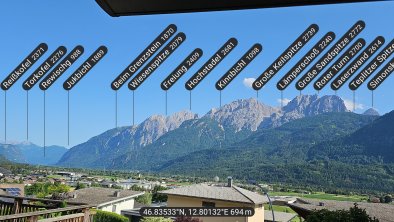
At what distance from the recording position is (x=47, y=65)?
6.30 meters

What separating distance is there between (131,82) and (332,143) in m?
146

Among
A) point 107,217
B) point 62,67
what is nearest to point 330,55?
point 62,67

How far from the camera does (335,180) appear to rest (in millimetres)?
106688

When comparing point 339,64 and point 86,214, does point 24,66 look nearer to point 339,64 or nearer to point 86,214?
point 86,214

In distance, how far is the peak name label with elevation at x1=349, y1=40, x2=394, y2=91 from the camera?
4.96 metres

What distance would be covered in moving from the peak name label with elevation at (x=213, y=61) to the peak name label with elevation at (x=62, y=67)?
1.92 m

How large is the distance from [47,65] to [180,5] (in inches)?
176

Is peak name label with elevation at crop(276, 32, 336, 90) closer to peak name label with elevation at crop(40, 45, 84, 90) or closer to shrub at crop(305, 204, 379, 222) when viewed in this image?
peak name label with elevation at crop(40, 45, 84, 90)

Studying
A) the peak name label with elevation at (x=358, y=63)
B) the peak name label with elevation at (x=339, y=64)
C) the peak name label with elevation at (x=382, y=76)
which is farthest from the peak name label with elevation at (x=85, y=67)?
the peak name label with elevation at (x=382, y=76)

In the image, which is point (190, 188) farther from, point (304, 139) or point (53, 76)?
point (304, 139)

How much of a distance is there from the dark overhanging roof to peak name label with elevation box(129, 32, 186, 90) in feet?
9.81

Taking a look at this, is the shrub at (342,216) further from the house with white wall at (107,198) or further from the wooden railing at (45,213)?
the house with white wall at (107,198)

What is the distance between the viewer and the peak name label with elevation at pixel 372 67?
4.96m

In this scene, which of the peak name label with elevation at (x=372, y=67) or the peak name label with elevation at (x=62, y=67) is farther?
the peak name label with elevation at (x=62, y=67)
